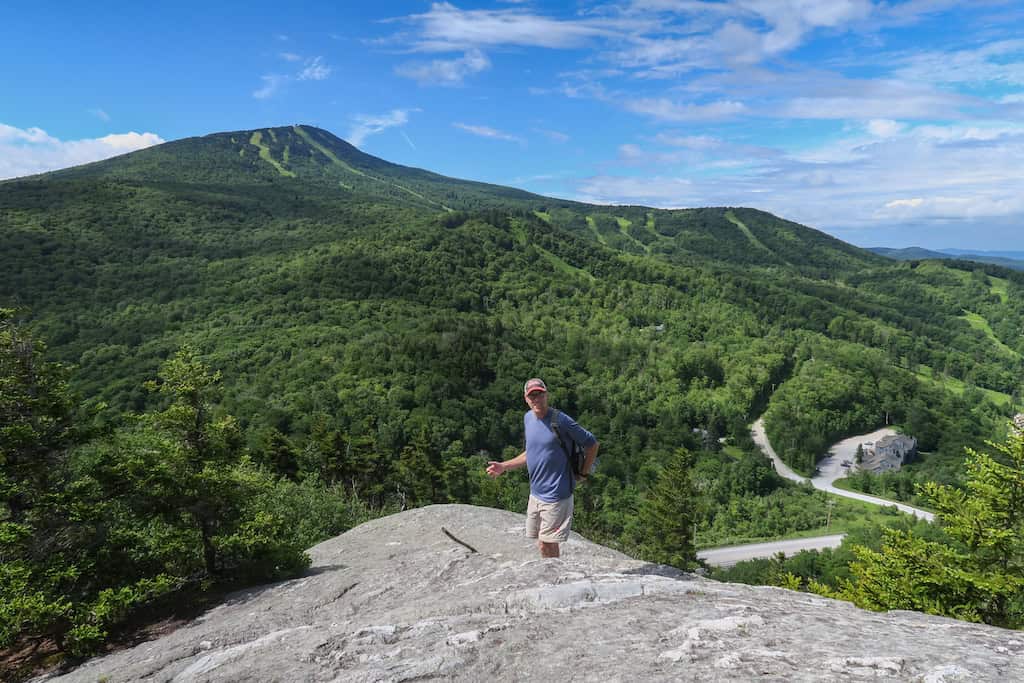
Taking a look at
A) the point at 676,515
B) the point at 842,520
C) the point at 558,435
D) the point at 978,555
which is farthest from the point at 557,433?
the point at 842,520

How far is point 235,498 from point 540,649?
1213 centimetres

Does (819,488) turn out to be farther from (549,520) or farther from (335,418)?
(549,520)

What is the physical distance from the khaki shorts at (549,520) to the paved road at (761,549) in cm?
8361

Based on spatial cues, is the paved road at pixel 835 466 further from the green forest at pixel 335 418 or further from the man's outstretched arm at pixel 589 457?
the man's outstretched arm at pixel 589 457

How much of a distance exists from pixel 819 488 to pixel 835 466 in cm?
2032

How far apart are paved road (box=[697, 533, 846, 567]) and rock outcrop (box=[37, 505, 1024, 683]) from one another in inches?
3264

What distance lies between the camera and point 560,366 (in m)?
167

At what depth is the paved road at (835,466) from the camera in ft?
369

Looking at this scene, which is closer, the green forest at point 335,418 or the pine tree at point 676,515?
the green forest at point 335,418

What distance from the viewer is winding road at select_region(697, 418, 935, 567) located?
86.1 meters

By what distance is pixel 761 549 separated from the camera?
89.6 metres

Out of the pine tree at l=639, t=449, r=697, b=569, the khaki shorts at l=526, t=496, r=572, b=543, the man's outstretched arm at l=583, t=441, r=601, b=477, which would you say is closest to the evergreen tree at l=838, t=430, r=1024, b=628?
the khaki shorts at l=526, t=496, r=572, b=543

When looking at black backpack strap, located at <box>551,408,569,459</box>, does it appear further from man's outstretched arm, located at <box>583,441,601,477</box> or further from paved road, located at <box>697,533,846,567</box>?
paved road, located at <box>697,533,846,567</box>

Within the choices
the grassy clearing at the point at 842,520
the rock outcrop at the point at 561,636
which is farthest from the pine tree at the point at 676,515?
the grassy clearing at the point at 842,520
